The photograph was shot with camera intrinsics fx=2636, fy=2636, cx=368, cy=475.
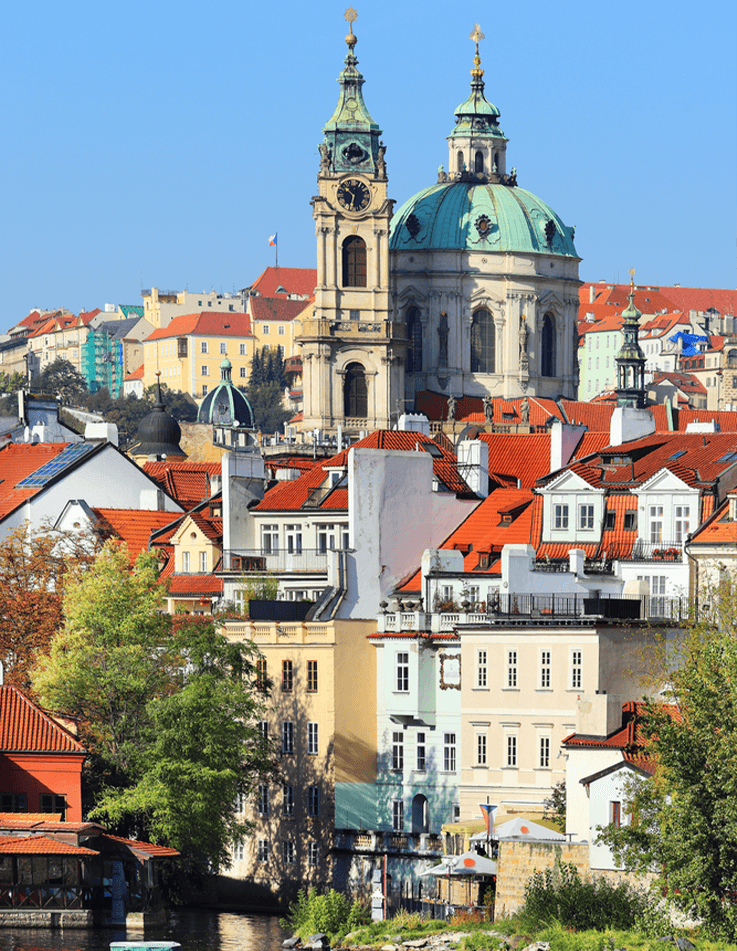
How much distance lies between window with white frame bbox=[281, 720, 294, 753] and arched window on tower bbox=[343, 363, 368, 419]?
296 feet

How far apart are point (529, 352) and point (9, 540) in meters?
88.3

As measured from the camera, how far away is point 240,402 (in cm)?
18238

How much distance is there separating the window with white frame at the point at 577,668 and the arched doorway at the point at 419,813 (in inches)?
351

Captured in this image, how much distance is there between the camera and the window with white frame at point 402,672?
79438 mm

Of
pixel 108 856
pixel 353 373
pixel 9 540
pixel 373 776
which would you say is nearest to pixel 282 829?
pixel 373 776

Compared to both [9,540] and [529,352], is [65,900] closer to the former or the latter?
[9,540]

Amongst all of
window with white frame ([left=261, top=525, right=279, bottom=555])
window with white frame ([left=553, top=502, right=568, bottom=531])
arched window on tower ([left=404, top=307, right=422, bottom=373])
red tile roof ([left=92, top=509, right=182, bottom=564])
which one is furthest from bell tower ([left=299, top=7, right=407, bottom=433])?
window with white frame ([left=553, top=502, right=568, bottom=531])

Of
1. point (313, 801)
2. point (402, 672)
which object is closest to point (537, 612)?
point (402, 672)

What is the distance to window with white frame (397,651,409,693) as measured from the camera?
79438 millimetres

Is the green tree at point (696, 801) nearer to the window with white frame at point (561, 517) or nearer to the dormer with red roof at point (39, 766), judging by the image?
the dormer with red roof at point (39, 766)

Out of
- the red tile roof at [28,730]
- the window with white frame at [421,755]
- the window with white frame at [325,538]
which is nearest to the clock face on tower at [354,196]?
the window with white frame at [325,538]

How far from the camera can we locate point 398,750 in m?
79.9

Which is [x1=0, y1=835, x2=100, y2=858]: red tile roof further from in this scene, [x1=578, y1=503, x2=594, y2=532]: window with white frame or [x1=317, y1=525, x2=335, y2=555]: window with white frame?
[x1=578, y1=503, x2=594, y2=532]: window with white frame

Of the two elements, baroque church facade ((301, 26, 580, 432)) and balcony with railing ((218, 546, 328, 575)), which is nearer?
balcony with railing ((218, 546, 328, 575))
